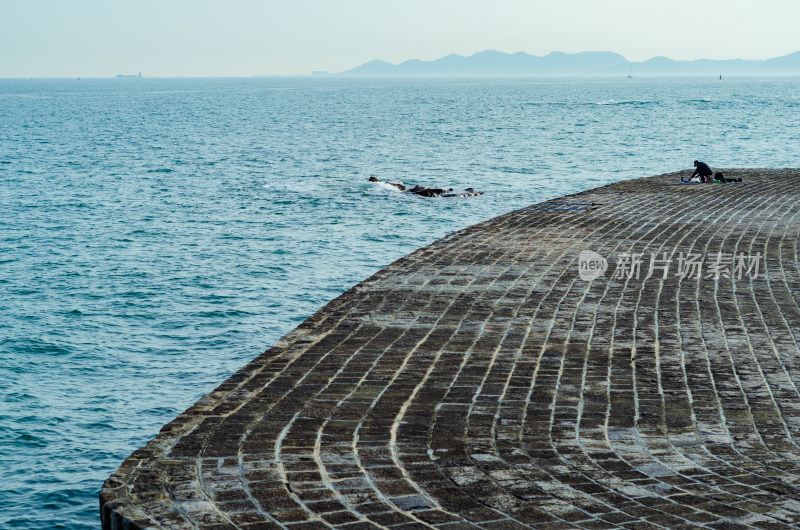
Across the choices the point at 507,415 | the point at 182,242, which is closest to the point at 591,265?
the point at 507,415

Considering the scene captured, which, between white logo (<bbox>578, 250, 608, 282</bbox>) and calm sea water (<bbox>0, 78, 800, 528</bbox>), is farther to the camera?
calm sea water (<bbox>0, 78, 800, 528</bbox>)

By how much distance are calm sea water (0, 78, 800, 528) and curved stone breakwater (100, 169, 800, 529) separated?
4.13 m

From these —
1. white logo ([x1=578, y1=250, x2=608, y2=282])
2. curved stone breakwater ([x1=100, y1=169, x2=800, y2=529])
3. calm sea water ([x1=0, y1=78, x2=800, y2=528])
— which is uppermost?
white logo ([x1=578, y1=250, x2=608, y2=282])

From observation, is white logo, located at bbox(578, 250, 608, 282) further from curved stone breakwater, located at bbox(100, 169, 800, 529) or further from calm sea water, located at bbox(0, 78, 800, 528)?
calm sea water, located at bbox(0, 78, 800, 528)

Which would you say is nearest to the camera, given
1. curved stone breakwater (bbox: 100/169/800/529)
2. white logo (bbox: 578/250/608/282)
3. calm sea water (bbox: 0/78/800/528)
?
curved stone breakwater (bbox: 100/169/800/529)

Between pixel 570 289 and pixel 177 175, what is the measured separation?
118 ft

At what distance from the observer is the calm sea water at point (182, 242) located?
12002mm

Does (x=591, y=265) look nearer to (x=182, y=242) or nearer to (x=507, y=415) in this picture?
(x=507, y=415)

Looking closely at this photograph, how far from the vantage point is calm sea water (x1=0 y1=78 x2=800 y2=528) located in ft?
39.4

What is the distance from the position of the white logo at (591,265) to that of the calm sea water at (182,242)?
19.6ft

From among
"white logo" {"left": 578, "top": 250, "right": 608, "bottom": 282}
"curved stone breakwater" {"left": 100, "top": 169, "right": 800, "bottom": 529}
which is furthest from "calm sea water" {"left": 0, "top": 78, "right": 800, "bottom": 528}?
"white logo" {"left": 578, "top": 250, "right": 608, "bottom": 282}

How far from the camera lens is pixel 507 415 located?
6332 millimetres

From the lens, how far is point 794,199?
19672 millimetres

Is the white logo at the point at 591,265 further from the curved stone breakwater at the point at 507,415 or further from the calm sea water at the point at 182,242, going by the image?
the calm sea water at the point at 182,242
